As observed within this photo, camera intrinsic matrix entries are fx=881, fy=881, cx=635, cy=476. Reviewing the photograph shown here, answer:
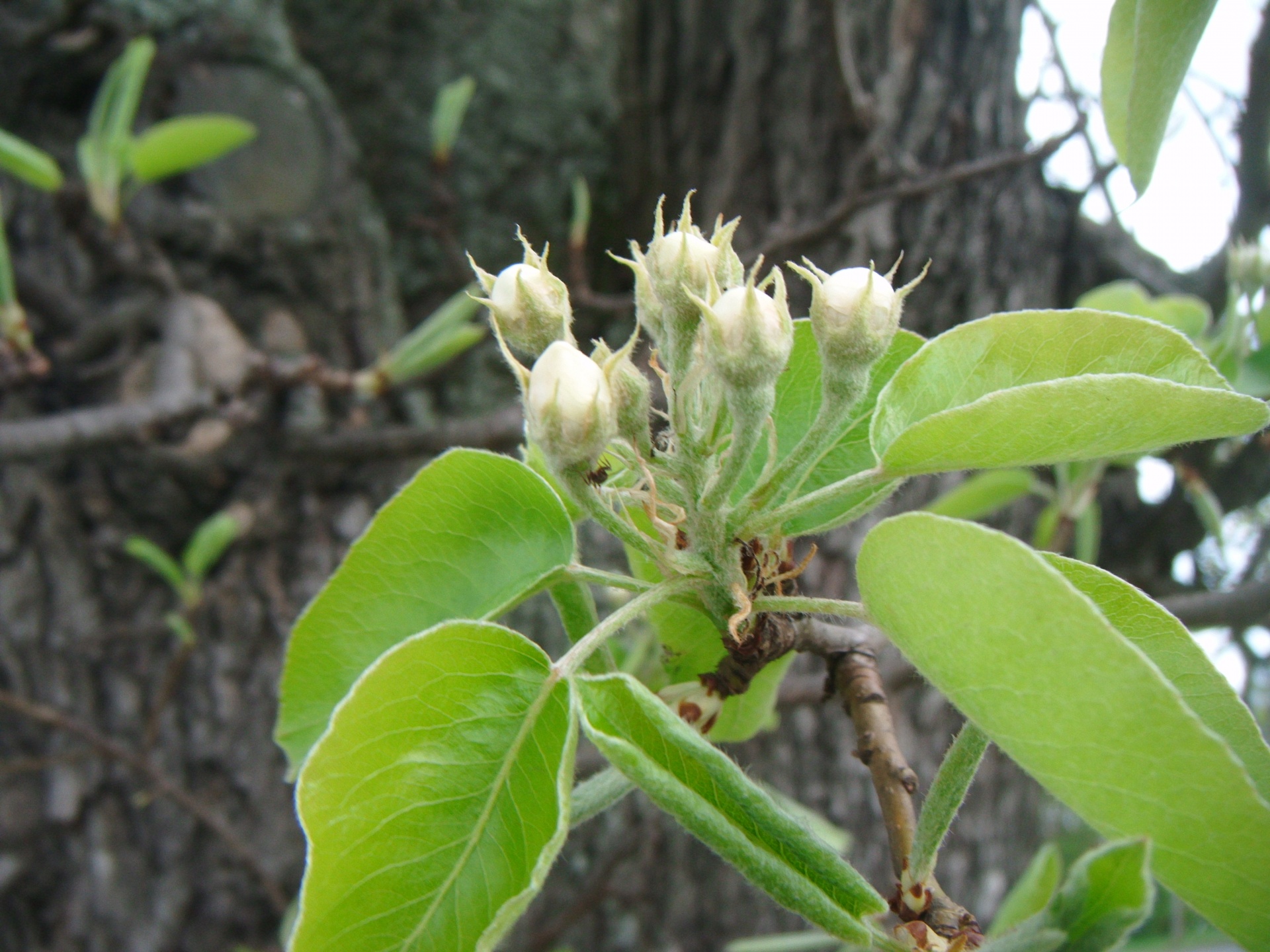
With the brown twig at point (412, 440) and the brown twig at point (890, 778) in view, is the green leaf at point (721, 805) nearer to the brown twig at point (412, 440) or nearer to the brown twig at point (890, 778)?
the brown twig at point (890, 778)

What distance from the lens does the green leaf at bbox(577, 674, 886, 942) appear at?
34 cm

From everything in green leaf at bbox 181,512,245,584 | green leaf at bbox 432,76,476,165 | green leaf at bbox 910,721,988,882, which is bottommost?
green leaf at bbox 181,512,245,584

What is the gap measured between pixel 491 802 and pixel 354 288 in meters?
1.41

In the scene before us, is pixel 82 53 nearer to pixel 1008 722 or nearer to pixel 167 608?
pixel 167 608

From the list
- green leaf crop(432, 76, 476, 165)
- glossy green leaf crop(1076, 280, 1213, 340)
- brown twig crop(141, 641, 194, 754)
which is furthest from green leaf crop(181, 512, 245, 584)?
glossy green leaf crop(1076, 280, 1213, 340)

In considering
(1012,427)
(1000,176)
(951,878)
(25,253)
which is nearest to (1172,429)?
(1012,427)

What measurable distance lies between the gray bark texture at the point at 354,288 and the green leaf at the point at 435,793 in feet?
3.12

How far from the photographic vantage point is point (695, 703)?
1.86 ft

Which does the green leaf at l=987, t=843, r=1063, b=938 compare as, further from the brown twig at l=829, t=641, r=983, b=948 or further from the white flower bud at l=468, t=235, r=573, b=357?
the white flower bud at l=468, t=235, r=573, b=357

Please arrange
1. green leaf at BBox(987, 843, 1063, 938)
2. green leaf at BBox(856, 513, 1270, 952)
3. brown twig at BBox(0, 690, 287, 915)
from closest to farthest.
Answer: green leaf at BBox(856, 513, 1270, 952) < green leaf at BBox(987, 843, 1063, 938) < brown twig at BBox(0, 690, 287, 915)

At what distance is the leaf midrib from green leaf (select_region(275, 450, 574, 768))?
0.07 metres

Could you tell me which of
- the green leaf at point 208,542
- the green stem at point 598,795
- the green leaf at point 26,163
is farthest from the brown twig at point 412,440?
the green stem at point 598,795

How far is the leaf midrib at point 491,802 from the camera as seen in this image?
396 mm

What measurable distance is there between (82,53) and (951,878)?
2.12m
